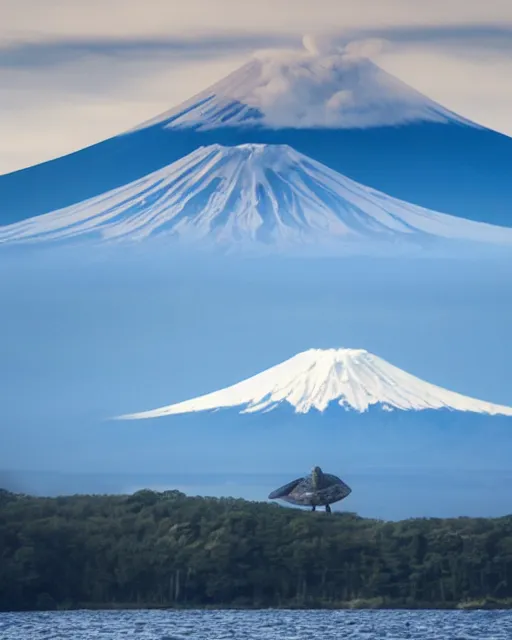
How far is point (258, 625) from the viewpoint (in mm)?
33125

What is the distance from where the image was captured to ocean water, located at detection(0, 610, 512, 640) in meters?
30.7

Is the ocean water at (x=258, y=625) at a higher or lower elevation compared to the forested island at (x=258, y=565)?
lower

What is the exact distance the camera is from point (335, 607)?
37.5 meters

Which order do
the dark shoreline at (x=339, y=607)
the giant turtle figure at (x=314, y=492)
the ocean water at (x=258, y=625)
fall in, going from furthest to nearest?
the giant turtle figure at (x=314, y=492), the dark shoreline at (x=339, y=607), the ocean water at (x=258, y=625)

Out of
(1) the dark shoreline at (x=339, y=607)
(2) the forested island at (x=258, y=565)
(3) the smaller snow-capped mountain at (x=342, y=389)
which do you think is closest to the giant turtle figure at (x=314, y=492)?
(2) the forested island at (x=258, y=565)

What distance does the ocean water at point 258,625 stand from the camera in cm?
3073

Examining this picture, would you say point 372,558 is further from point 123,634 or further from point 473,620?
point 123,634

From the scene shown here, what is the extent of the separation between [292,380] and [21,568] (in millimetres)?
35519

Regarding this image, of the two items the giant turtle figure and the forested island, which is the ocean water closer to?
the forested island

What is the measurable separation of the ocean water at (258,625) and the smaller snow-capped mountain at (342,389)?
111 feet

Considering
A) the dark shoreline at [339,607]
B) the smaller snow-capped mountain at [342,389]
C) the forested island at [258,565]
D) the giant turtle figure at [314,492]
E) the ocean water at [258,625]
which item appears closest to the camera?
the ocean water at [258,625]

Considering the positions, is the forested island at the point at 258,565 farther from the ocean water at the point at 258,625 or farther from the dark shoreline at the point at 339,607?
the ocean water at the point at 258,625

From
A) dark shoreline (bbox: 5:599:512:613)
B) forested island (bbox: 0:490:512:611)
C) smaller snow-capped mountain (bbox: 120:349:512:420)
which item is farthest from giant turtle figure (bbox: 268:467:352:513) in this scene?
smaller snow-capped mountain (bbox: 120:349:512:420)

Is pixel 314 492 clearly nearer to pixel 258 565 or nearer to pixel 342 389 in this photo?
pixel 258 565
